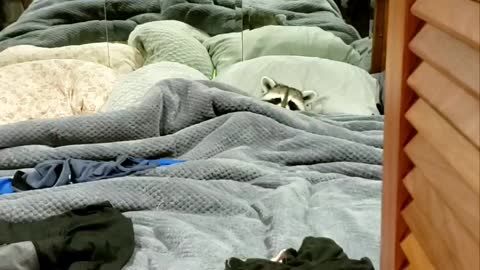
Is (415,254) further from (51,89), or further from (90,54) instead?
(90,54)

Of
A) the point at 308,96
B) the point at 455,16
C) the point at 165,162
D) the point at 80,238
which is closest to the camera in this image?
the point at 455,16

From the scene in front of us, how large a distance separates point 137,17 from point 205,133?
84cm

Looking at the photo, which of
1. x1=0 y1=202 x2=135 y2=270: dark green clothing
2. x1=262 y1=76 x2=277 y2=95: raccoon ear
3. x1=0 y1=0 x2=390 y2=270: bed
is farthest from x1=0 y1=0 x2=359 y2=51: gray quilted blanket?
x1=0 y1=202 x2=135 y2=270: dark green clothing

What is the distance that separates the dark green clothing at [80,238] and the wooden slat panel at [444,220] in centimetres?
73

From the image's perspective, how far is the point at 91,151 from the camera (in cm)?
183

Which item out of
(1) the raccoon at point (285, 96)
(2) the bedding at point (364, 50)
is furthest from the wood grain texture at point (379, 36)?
(1) the raccoon at point (285, 96)

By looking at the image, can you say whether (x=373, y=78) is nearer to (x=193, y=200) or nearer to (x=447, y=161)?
(x=193, y=200)

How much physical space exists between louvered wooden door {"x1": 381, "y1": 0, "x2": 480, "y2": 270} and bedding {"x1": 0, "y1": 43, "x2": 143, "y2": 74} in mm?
1889

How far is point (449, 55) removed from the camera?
55 cm

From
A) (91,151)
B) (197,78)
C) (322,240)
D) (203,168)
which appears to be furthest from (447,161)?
(197,78)

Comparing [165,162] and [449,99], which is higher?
[449,99]

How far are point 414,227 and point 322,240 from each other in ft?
2.01

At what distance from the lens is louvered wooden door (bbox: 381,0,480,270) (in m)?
0.51

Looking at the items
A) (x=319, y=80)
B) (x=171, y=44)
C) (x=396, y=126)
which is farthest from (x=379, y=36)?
(x=396, y=126)
